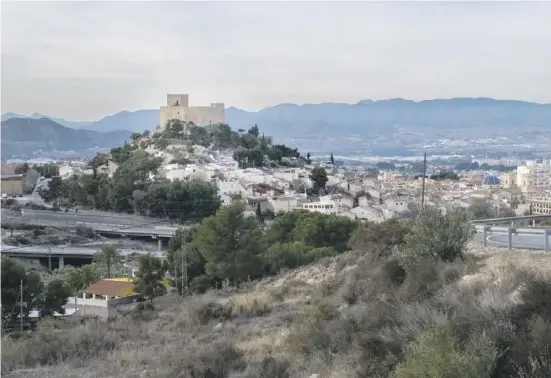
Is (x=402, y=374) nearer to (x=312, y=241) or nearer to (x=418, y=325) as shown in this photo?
(x=418, y=325)

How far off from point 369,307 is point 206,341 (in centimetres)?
247

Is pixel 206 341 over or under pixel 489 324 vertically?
under

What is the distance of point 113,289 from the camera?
82.0 feet

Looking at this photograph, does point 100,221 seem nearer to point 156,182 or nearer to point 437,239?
point 156,182

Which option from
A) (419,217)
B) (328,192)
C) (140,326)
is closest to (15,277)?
(140,326)

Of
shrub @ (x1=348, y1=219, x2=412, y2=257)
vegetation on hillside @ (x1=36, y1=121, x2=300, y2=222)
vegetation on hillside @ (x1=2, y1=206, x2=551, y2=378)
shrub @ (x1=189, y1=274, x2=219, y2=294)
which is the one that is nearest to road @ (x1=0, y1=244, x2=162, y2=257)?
vegetation on hillside @ (x1=36, y1=121, x2=300, y2=222)

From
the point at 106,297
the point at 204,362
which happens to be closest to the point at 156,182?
the point at 106,297

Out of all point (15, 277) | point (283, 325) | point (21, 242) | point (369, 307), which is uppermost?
point (369, 307)

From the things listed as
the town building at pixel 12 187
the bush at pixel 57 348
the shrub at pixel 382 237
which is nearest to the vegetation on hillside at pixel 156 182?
the town building at pixel 12 187

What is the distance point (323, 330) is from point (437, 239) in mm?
2474

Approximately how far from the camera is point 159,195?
64.9 metres

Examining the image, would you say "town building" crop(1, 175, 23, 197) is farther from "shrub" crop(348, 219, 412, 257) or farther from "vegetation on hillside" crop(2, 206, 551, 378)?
"shrub" crop(348, 219, 412, 257)

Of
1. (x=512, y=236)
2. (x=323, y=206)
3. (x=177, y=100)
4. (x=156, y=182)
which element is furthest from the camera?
(x=177, y=100)

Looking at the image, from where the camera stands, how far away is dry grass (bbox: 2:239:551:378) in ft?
19.4
